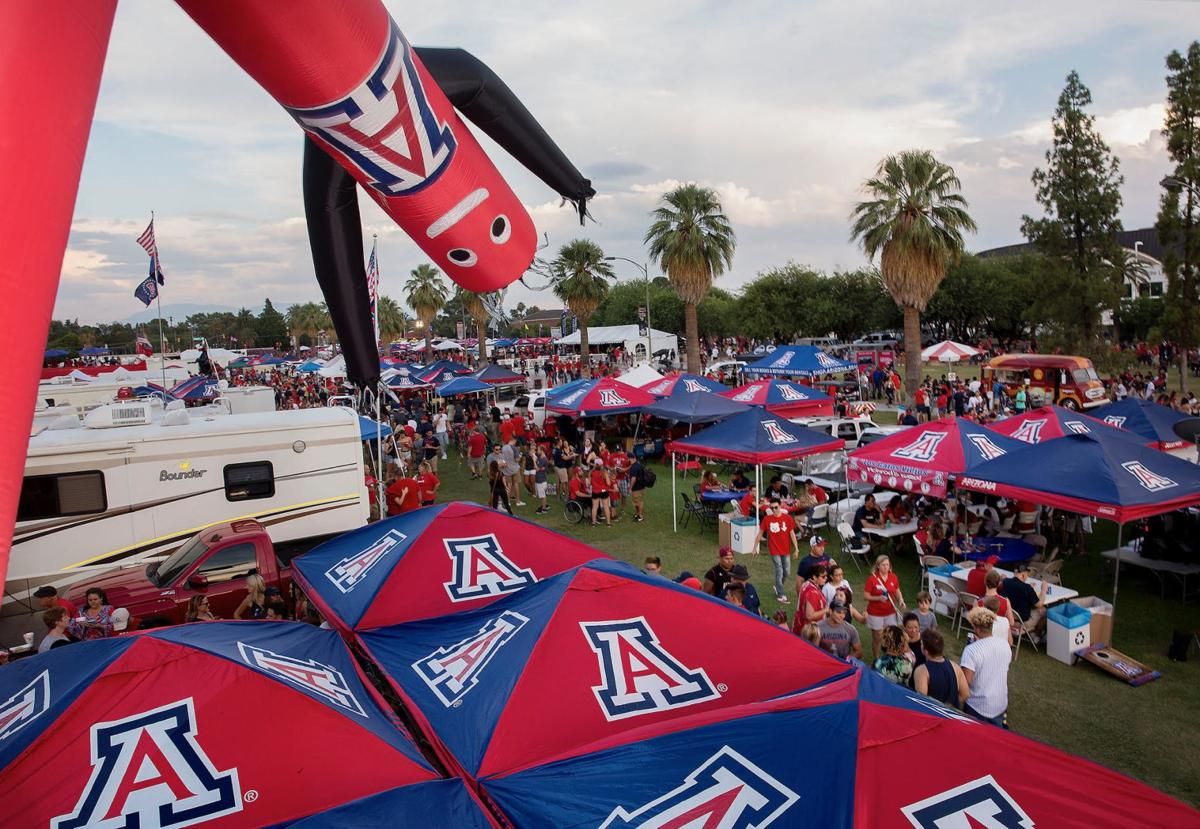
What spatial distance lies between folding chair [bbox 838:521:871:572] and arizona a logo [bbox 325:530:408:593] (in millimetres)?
7625

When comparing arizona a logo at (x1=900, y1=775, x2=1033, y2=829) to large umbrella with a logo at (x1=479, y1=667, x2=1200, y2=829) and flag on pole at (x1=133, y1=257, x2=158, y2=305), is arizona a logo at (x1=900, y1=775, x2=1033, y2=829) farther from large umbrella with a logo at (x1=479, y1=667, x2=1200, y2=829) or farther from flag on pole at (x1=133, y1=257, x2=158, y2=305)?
flag on pole at (x1=133, y1=257, x2=158, y2=305)

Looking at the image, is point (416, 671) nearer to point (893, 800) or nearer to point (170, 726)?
point (170, 726)

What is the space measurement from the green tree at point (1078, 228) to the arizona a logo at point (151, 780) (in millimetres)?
41022

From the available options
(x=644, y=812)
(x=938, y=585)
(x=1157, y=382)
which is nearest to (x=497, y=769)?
(x=644, y=812)

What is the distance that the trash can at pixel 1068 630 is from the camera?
355 inches

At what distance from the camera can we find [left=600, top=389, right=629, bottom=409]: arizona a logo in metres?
22.2

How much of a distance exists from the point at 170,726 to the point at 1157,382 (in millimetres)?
35173

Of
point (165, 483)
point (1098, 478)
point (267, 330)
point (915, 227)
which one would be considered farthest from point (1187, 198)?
point (267, 330)

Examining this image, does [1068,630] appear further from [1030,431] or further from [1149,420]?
[1149,420]

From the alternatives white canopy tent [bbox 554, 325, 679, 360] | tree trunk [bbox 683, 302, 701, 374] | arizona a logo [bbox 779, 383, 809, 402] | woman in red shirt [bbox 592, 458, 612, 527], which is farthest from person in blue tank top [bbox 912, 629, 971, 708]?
white canopy tent [bbox 554, 325, 679, 360]

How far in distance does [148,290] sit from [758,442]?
2190 centimetres

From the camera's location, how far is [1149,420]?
1521 centimetres

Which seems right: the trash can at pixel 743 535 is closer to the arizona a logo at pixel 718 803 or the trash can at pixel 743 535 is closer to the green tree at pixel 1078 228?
the arizona a logo at pixel 718 803

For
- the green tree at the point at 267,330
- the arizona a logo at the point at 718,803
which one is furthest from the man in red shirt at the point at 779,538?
the green tree at the point at 267,330
